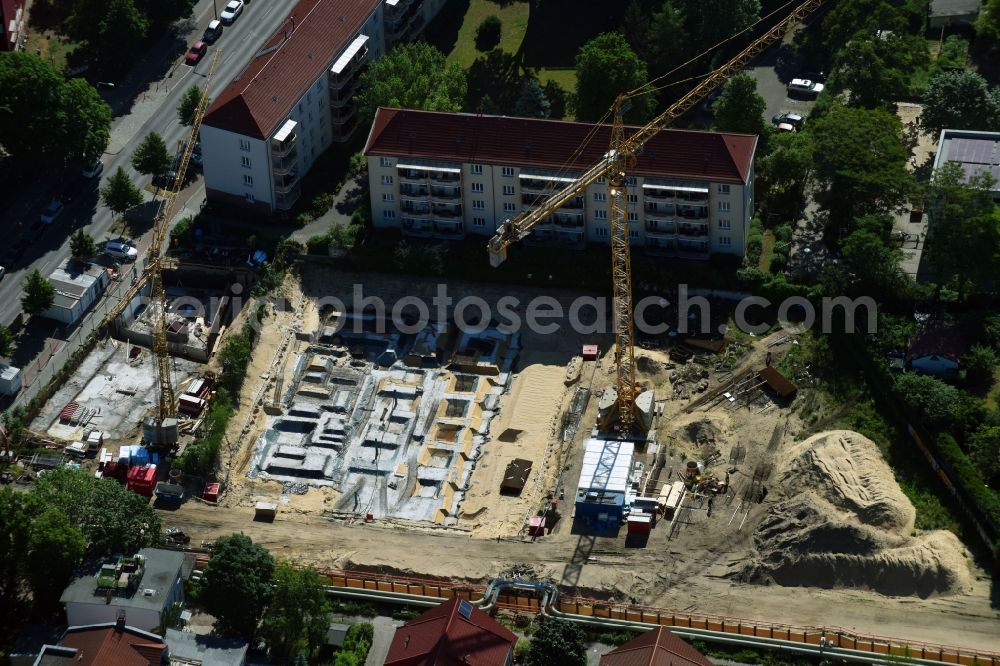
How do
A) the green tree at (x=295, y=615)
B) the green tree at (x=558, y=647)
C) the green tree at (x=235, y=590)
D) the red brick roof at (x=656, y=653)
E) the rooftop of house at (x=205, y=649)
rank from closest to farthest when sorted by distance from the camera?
the red brick roof at (x=656, y=653), the green tree at (x=558, y=647), the rooftop of house at (x=205, y=649), the green tree at (x=295, y=615), the green tree at (x=235, y=590)

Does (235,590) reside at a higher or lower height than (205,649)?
higher

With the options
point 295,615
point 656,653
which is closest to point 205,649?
point 295,615

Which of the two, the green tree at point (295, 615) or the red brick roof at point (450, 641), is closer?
the red brick roof at point (450, 641)

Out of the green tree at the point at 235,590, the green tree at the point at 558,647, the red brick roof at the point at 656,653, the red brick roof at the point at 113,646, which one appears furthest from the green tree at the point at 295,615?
the red brick roof at the point at 656,653

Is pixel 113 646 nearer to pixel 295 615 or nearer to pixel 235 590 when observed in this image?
pixel 235 590

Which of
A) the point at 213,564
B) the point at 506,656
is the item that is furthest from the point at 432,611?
the point at 213,564

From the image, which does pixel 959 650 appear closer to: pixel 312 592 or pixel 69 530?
pixel 312 592

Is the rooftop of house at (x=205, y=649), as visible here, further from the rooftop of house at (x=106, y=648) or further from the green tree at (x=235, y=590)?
the rooftop of house at (x=106, y=648)
